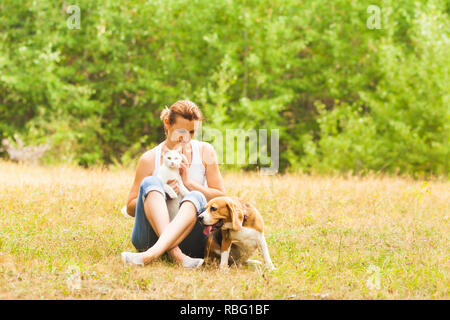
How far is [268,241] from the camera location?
6668mm

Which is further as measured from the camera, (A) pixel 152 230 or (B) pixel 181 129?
(B) pixel 181 129

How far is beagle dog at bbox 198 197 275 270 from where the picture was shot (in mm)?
4914

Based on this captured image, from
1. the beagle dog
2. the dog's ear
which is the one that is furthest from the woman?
the dog's ear

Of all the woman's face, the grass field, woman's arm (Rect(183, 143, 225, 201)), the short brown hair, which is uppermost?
the short brown hair

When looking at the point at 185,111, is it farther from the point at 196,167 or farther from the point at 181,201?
the point at 181,201

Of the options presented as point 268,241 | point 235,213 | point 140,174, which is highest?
point 140,174

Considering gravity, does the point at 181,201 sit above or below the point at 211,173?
below

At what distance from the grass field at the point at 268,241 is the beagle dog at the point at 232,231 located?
17cm

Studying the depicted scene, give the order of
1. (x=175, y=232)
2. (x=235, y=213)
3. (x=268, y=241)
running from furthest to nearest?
(x=268, y=241), (x=175, y=232), (x=235, y=213)

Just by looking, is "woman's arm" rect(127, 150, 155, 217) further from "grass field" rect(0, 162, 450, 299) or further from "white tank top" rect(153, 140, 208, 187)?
"grass field" rect(0, 162, 450, 299)

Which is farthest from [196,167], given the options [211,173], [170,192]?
[170,192]

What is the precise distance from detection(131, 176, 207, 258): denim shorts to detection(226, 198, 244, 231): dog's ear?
302 mm

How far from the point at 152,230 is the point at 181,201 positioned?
0.42 meters

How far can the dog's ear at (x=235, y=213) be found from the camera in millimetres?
4902
